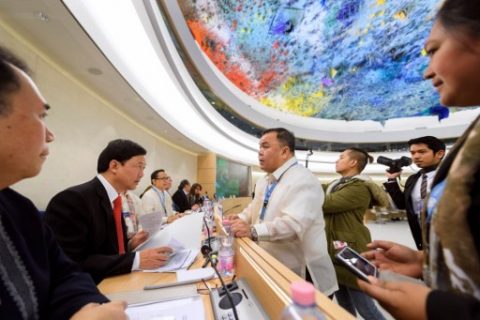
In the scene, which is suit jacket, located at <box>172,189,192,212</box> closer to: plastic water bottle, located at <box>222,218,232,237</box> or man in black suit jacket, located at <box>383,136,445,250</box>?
plastic water bottle, located at <box>222,218,232,237</box>

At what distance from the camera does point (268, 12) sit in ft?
18.0

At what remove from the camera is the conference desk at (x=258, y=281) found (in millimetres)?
621

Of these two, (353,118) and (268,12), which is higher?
(268,12)

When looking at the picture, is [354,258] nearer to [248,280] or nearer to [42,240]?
[248,280]

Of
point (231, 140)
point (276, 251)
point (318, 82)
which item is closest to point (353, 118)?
point (318, 82)

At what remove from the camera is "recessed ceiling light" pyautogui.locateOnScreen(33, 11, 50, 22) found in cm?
176

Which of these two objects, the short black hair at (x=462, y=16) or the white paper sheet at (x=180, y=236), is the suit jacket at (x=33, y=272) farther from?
the short black hair at (x=462, y=16)

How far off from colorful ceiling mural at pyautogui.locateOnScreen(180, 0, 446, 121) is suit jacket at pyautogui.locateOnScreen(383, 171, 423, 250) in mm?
4194

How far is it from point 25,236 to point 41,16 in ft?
6.41

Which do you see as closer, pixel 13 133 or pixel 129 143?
pixel 13 133

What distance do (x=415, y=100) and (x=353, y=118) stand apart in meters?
2.60

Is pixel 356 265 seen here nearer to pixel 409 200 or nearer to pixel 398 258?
pixel 398 258

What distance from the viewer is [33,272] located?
0.75 m

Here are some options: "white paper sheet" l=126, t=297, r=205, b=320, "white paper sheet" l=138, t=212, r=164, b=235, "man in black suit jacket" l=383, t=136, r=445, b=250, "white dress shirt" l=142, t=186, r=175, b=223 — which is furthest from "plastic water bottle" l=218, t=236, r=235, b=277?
"white dress shirt" l=142, t=186, r=175, b=223
